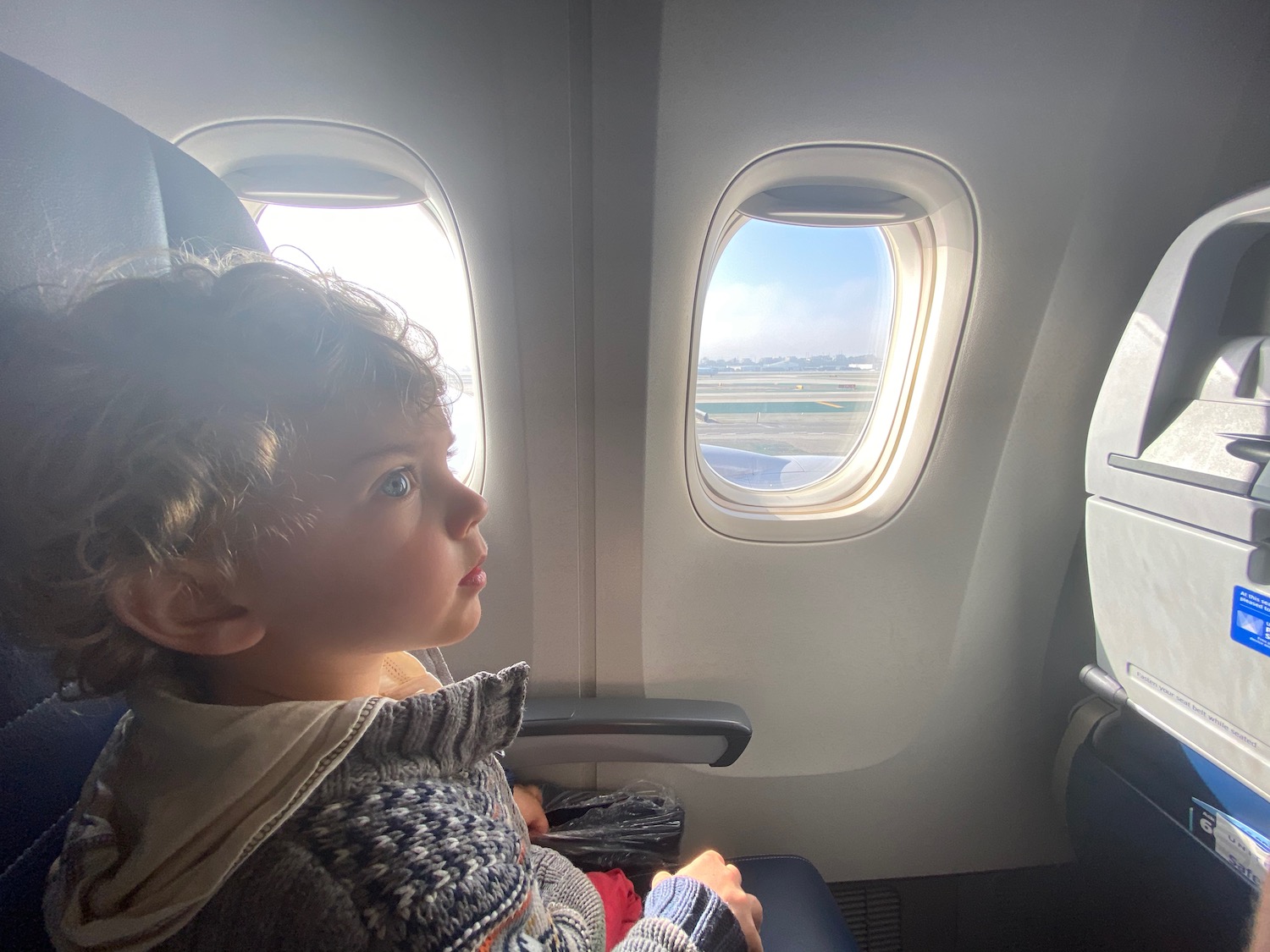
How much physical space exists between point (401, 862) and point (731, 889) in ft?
2.16

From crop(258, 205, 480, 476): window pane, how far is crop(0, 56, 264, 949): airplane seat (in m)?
0.63

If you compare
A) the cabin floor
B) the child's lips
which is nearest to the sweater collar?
the child's lips

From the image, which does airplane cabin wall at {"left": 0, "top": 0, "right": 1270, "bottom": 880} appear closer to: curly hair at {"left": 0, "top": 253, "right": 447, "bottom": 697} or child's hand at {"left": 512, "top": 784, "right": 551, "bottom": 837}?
child's hand at {"left": 512, "top": 784, "right": 551, "bottom": 837}

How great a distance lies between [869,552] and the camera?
1.57 m

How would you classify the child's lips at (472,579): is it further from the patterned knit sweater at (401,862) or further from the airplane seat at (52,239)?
the airplane seat at (52,239)

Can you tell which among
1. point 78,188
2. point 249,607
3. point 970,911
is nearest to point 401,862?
point 249,607

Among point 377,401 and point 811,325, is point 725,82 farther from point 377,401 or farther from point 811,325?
point 377,401

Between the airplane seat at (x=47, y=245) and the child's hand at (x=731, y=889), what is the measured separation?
2.58ft

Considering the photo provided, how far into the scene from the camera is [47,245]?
64 centimetres

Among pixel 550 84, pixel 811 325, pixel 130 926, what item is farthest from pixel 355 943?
pixel 811 325

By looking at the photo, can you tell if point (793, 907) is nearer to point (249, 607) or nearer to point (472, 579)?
point (472, 579)

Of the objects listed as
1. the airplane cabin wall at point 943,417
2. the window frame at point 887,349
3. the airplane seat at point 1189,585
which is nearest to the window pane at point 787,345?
the window frame at point 887,349

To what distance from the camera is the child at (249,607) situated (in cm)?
54

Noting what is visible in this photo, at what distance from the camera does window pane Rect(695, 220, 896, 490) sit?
4.91 ft
